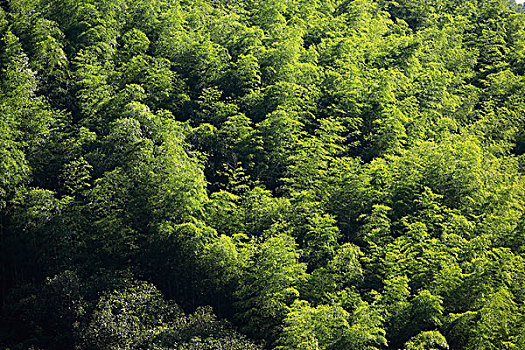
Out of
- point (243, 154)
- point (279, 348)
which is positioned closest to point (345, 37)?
point (243, 154)

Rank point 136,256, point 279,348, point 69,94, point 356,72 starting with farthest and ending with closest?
point 356,72 < point 69,94 < point 136,256 < point 279,348

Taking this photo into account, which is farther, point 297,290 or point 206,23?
point 206,23

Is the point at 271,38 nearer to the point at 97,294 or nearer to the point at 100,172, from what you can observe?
the point at 100,172

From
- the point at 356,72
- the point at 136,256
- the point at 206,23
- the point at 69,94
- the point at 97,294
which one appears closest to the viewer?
the point at 97,294

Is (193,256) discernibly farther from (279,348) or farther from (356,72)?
(356,72)

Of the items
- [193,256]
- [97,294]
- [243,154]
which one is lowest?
[97,294]

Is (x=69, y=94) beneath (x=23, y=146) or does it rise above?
above
